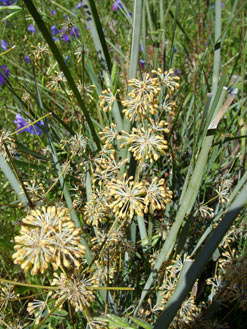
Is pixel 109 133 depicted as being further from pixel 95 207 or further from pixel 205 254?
pixel 205 254

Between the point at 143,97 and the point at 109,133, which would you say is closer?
the point at 143,97

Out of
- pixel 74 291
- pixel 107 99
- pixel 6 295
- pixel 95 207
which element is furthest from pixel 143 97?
pixel 6 295

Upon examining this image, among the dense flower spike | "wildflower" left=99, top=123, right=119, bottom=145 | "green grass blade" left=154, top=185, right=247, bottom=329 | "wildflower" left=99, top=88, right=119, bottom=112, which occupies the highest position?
"wildflower" left=99, top=88, right=119, bottom=112

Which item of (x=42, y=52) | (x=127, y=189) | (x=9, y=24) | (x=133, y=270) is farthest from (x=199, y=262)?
(x=9, y=24)

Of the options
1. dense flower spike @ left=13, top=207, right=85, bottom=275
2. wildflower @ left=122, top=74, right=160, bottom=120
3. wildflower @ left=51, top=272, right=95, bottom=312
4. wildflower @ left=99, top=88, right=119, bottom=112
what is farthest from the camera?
wildflower @ left=99, top=88, right=119, bottom=112

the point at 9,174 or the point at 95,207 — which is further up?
the point at 9,174

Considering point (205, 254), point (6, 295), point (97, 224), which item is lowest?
point (6, 295)

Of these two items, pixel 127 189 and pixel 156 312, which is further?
pixel 156 312

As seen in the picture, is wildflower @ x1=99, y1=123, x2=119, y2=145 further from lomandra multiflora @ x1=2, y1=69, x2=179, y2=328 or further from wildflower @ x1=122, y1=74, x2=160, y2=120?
wildflower @ x1=122, y1=74, x2=160, y2=120

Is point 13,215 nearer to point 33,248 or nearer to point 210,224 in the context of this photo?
point 210,224

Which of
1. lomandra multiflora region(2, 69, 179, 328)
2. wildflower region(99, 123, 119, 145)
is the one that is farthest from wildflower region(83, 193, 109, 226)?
wildflower region(99, 123, 119, 145)

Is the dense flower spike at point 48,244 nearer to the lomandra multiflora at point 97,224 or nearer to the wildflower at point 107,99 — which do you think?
the lomandra multiflora at point 97,224

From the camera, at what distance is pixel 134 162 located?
103 centimetres

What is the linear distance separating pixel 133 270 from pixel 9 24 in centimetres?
219
